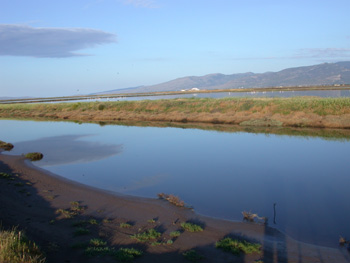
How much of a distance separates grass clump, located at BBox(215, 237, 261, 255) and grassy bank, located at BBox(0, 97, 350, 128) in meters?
23.7

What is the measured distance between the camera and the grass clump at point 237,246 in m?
7.27

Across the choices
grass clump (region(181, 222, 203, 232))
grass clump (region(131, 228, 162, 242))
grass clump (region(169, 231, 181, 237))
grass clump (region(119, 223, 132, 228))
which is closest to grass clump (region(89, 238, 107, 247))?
grass clump (region(131, 228, 162, 242))

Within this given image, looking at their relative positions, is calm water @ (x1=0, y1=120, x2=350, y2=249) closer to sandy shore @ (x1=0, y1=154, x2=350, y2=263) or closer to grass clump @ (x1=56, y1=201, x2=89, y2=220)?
sandy shore @ (x1=0, y1=154, x2=350, y2=263)

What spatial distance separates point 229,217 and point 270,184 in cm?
401

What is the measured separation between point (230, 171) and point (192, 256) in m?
8.67

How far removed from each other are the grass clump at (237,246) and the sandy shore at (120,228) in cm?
14

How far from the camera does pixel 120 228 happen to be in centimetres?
861

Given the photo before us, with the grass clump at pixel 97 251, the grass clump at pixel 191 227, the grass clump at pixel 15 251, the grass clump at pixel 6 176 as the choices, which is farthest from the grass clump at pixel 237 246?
the grass clump at pixel 6 176

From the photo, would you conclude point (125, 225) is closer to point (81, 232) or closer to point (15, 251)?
point (81, 232)

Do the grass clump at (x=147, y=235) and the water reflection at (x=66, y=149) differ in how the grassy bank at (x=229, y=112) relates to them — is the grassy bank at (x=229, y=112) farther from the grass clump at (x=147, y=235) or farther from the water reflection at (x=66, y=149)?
the grass clump at (x=147, y=235)

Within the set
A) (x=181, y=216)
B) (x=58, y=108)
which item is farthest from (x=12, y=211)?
(x=58, y=108)

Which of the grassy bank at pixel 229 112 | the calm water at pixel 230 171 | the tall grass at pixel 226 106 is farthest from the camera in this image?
the tall grass at pixel 226 106

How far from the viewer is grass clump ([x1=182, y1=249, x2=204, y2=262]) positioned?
6.77 m

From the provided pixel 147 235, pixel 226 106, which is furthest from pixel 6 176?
pixel 226 106
